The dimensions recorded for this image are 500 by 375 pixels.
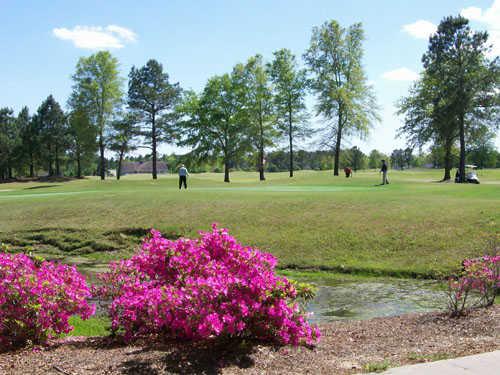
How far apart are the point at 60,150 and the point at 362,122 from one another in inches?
2014

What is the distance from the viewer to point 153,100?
63.4 metres

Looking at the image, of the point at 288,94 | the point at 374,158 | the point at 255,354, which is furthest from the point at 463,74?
the point at 374,158

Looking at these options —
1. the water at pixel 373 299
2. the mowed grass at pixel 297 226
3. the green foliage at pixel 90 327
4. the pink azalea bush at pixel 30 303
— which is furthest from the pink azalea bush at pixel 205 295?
the mowed grass at pixel 297 226

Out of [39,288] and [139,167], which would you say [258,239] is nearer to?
[39,288]

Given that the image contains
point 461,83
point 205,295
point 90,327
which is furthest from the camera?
point 461,83

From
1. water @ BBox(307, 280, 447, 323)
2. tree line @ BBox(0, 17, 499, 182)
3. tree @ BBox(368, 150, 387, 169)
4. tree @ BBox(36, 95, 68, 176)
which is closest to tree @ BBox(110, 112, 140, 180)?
tree line @ BBox(0, 17, 499, 182)

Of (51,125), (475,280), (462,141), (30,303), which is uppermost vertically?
(51,125)

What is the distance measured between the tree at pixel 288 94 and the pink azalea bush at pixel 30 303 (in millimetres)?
53917

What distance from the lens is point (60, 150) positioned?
81.9 meters

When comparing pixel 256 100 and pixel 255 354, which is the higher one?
pixel 256 100

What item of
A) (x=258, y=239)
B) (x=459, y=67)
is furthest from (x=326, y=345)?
(x=459, y=67)

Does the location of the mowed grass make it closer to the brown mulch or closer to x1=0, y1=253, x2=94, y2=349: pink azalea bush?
the brown mulch

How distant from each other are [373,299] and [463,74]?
4366cm

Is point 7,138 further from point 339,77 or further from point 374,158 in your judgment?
point 374,158
